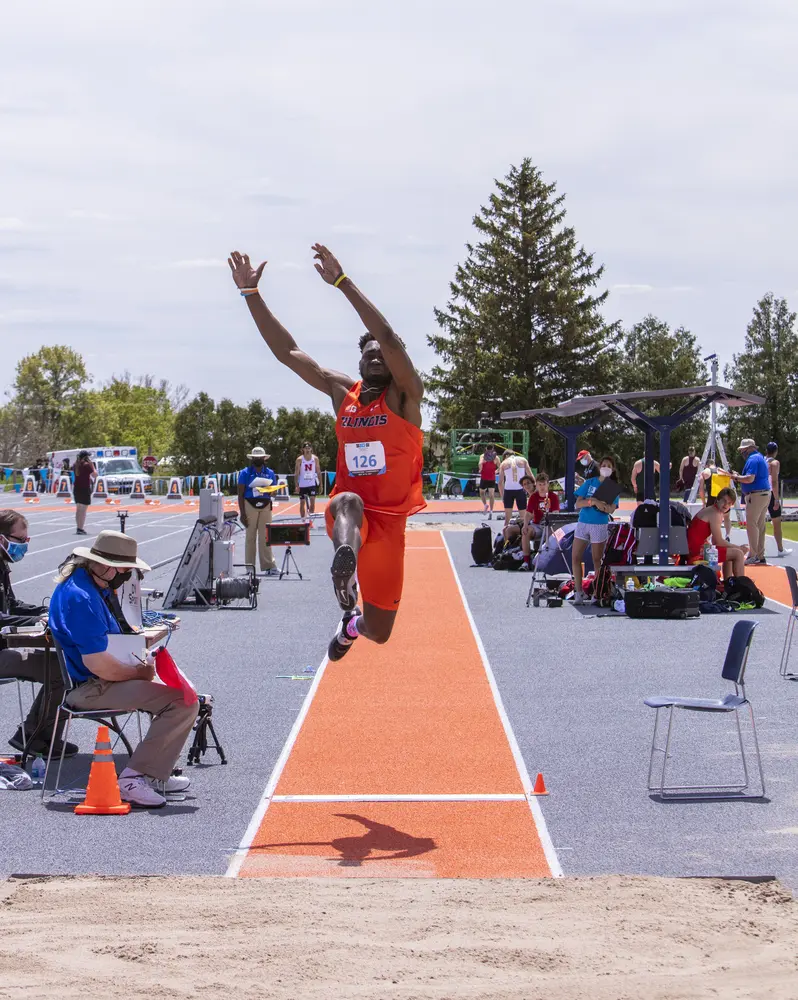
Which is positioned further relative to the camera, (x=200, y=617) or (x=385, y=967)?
(x=200, y=617)

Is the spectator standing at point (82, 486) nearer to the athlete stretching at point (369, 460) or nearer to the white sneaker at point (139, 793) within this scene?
the white sneaker at point (139, 793)

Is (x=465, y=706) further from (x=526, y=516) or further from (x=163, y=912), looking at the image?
(x=526, y=516)

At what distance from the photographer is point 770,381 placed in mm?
76250

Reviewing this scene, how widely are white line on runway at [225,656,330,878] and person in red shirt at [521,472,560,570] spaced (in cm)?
924

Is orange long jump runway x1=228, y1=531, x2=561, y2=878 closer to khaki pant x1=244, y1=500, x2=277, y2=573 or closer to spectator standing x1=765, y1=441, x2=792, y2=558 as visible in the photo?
khaki pant x1=244, y1=500, x2=277, y2=573

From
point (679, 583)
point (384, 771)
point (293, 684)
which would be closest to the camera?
point (384, 771)

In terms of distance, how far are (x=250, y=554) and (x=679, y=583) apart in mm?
6650

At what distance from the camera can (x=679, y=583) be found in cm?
1496

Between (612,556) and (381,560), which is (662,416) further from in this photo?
(381,560)

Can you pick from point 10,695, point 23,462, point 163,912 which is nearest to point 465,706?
point 10,695

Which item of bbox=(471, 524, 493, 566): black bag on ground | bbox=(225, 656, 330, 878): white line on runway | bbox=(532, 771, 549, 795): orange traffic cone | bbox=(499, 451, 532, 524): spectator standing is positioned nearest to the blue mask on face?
bbox=(225, 656, 330, 878): white line on runway

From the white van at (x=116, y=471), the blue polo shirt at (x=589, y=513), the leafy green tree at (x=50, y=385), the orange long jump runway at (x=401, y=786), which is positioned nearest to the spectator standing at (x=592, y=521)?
the blue polo shirt at (x=589, y=513)

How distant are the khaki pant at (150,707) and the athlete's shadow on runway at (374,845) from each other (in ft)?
3.65

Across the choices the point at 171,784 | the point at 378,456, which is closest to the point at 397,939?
the point at 378,456
